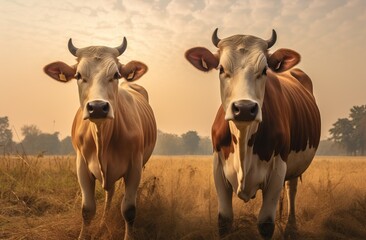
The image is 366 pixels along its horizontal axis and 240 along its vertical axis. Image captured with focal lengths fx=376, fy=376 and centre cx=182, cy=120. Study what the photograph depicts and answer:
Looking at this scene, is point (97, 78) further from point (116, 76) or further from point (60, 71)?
point (60, 71)

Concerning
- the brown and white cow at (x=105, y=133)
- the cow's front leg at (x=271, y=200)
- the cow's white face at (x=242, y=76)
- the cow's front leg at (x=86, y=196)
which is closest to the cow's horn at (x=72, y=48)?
the brown and white cow at (x=105, y=133)

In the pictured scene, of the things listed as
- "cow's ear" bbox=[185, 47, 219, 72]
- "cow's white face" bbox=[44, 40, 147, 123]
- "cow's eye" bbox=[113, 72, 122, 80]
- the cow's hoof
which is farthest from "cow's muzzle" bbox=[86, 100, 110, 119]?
the cow's hoof

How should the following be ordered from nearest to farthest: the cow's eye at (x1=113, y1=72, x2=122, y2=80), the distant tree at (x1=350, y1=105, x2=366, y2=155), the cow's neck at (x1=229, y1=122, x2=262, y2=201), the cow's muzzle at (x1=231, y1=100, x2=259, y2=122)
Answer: the cow's muzzle at (x1=231, y1=100, x2=259, y2=122)
the cow's neck at (x1=229, y1=122, x2=262, y2=201)
the cow's eye at (x1=113, y1=72, x2=122, y2=80)
the distant tree at (x1=350, y1=105, x2=366, y2=155)

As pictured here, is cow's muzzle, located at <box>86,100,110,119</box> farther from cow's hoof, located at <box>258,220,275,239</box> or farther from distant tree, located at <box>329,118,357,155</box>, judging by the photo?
distant tree, located at <box>329,118,357,155</box>

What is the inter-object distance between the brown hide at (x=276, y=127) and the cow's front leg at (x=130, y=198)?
3.90 feet

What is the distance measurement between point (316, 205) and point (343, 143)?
71.4 m

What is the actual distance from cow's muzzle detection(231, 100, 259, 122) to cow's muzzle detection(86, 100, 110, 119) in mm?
1417

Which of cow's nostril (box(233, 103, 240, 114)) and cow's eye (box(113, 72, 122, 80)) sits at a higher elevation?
cow's eye (box(113, 72, 122, 80))

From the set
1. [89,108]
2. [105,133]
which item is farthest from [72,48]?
[89,108]

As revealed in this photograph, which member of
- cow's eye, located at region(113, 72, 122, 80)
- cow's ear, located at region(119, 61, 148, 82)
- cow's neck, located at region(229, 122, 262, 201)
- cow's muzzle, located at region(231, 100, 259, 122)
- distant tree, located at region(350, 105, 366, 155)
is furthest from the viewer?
distant tree, located at region(350, 105, 366, 155)

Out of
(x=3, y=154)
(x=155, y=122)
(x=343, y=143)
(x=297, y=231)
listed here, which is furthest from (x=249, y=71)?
(x=343, y=143)

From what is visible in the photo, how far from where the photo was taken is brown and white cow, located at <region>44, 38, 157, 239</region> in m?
4.43

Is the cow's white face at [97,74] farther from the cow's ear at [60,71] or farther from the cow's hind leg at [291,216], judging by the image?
the cow's hind leg at [291,216]

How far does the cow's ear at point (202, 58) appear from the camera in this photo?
4.22 m
